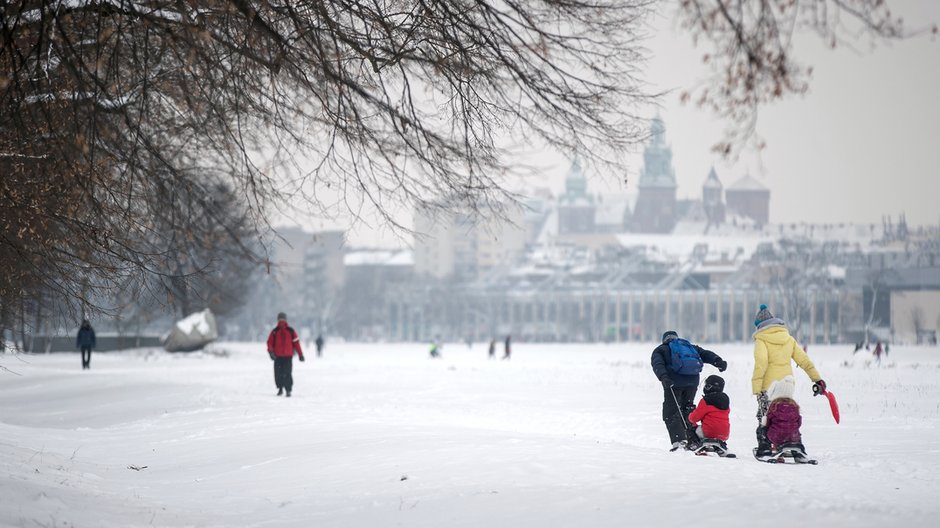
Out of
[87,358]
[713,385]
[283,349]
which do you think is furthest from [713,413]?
[87,358]

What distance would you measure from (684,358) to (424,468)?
154 inches

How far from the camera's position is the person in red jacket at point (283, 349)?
2353cm

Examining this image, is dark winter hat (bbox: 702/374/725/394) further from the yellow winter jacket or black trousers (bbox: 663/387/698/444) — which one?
black trousers (bbox: 663/387/698/444)

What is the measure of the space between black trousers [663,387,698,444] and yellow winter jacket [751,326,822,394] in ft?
2.92

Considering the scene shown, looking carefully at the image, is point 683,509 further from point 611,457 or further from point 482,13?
point 482,13

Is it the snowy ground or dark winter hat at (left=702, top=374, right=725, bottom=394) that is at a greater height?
dark winter hat at (left=702, top=374, right=725, bottom=394)

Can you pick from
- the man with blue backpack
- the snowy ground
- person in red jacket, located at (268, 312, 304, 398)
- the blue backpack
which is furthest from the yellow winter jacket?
person in red jacket, located at (268, 312, 304, 398)

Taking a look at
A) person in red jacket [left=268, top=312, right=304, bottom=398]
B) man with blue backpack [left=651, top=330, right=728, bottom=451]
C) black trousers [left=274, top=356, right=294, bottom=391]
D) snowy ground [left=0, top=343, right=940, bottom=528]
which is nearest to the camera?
snowy ground [left=0, top=343, right=940, bottom=528]

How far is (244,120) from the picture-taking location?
12.5 m

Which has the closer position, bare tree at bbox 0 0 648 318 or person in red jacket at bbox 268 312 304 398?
bare tree at bbox 0 0 648 318

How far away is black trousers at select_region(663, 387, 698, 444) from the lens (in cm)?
1385

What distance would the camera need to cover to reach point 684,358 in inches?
546

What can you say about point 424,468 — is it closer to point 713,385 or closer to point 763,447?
point 713,385

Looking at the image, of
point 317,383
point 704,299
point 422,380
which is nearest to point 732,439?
point 317,383
